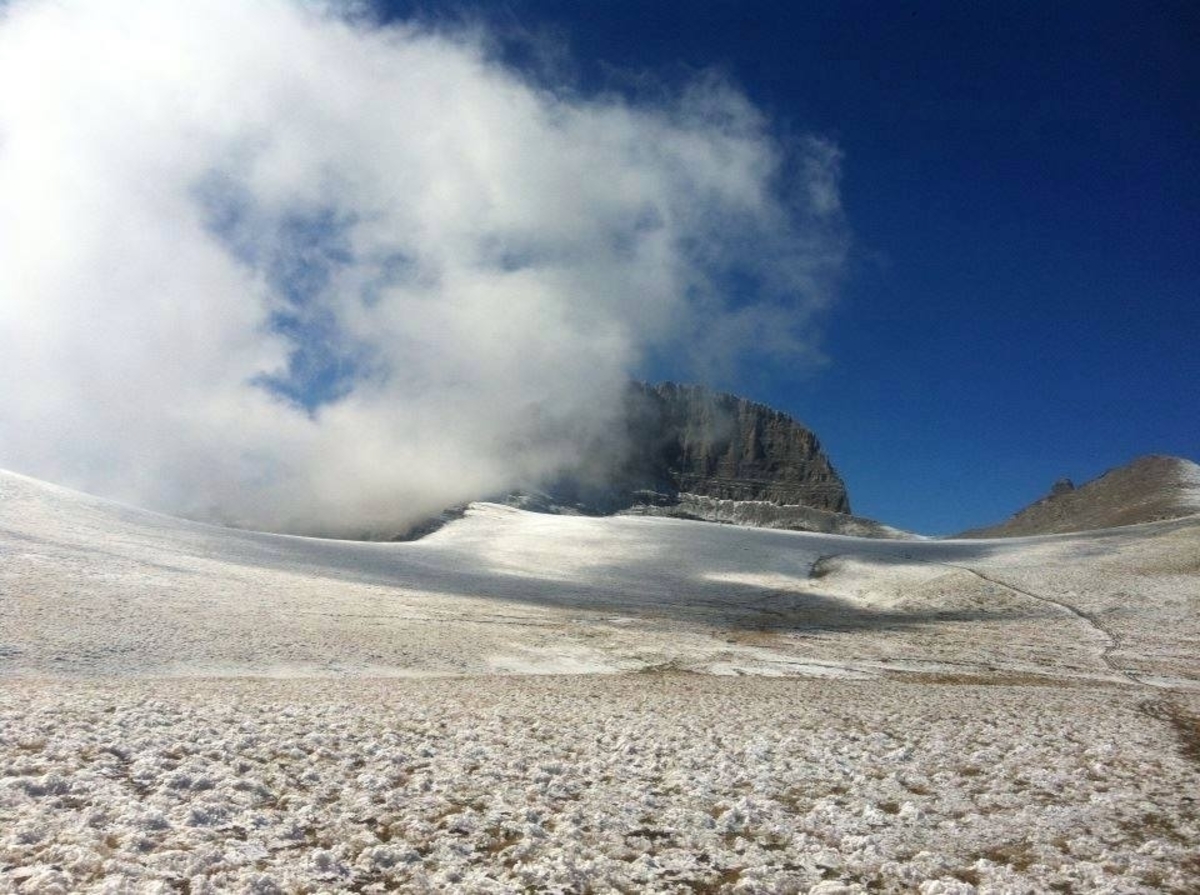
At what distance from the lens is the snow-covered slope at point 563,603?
17.2 meters

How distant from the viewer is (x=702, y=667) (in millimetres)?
18234

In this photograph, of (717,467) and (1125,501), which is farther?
(717,467)

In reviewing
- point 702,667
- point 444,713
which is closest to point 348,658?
point 444,713

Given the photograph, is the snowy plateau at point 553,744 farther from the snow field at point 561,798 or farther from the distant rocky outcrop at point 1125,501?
the distant rocky outcrop at point 1125,501

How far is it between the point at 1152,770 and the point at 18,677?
1693 cm

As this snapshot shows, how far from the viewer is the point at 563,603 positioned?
29328 millimetres

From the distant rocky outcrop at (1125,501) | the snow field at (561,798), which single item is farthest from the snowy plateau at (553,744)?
the distant rocky outcrop at (1125,501)

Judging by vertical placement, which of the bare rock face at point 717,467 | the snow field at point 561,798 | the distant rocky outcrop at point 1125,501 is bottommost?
the snow field at point 561,798

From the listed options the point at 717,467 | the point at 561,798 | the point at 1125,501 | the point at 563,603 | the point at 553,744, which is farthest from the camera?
the point at 717,467

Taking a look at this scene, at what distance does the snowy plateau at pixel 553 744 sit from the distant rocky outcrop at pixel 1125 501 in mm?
53746

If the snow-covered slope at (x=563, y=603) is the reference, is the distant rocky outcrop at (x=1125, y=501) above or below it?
above

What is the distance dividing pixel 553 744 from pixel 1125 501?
110 m

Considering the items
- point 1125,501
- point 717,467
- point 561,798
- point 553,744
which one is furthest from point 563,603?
point 717,467

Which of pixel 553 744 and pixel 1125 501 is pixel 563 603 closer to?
pixel 553 744
